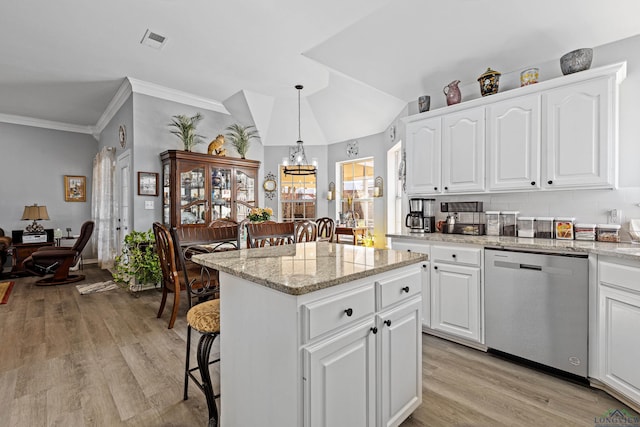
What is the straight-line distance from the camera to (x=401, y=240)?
301cm

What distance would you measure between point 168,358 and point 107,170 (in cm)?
451

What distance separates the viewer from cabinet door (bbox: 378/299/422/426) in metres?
1.46

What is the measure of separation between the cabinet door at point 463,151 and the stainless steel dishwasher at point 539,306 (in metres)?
0.79

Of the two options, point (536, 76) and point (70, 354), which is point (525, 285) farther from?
point (70, 354)

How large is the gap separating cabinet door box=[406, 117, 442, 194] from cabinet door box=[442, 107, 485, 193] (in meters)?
0.07

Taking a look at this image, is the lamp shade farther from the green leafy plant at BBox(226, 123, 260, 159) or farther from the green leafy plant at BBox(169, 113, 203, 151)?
the green leafy plant at BBox(226, 123, 260, 159)

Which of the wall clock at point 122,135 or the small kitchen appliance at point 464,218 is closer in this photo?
the small kitchen appliance at point 464,218

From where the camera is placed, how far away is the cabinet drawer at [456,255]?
251 centimetres

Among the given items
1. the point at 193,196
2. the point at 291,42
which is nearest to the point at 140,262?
the point at 193,196

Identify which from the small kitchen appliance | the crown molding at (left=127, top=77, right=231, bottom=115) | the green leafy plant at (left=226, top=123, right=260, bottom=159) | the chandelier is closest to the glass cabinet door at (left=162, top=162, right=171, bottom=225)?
the crown molding at (left=127, top=77, right=231, bottom=115)

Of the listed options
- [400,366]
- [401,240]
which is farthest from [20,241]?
[400,366]

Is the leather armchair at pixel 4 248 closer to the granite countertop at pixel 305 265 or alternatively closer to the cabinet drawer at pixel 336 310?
the granite countertop at pixel 305 265

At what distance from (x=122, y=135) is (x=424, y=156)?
4.79 m

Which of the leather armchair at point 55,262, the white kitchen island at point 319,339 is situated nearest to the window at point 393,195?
the white kitchen island at point 319,339
